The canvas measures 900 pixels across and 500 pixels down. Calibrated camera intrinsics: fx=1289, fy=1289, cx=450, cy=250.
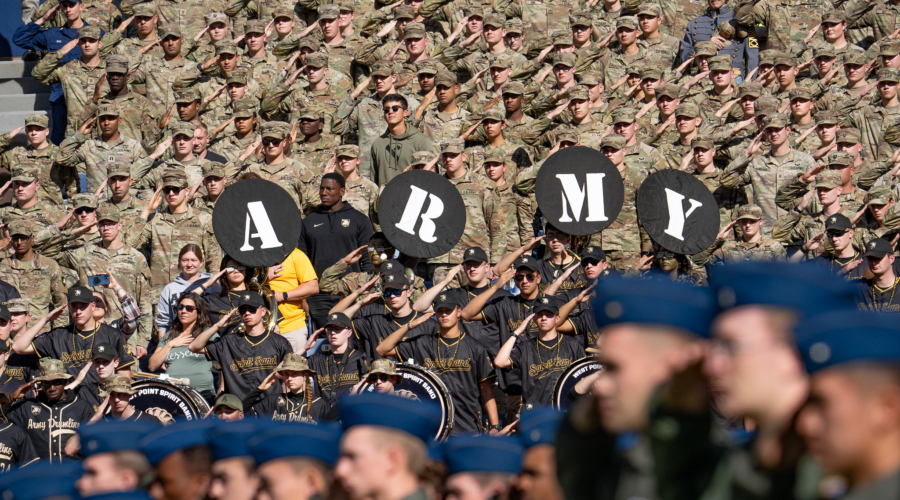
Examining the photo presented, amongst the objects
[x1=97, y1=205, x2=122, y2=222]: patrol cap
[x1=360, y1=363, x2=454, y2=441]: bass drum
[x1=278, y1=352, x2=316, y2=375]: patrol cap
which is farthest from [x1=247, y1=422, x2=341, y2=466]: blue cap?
[x1=97, y1=205, x2=122, y2=222]: patrol cap

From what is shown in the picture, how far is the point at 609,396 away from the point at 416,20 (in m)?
12.3

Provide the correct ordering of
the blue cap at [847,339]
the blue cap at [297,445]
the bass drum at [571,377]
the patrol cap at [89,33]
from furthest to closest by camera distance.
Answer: the patrol cap at [89,33] < the bass drum at [571,377] < the blue cap at [297,445] < the blue cap at [847,339]

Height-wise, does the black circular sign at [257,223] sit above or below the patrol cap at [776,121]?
above

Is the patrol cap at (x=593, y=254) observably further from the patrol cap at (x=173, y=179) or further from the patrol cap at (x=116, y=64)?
the patrol cap at (x=116, y=64)

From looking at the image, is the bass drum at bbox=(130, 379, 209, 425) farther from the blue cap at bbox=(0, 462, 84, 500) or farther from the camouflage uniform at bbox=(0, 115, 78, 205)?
the camouflage uniform at bbox=(0, 115, 78, 205)

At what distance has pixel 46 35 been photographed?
15.1m

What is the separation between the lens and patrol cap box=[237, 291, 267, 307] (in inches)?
392

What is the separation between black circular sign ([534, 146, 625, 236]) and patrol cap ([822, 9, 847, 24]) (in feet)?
18.1

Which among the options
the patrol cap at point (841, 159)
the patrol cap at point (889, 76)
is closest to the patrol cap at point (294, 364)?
the patrol cap at point (841, 159)

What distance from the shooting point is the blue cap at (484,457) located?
13.5 feet

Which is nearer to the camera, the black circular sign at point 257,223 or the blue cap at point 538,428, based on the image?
the blue cap at point 538,428

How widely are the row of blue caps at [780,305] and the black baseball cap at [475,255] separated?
762 centimetres

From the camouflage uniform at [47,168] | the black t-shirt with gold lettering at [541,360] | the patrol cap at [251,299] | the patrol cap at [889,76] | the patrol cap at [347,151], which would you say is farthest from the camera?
the patrol cap at [889,76]

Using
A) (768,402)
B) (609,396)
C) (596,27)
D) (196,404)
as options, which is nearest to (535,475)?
(609,396)
